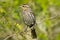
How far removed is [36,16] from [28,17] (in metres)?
0.53

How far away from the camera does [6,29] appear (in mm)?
14219

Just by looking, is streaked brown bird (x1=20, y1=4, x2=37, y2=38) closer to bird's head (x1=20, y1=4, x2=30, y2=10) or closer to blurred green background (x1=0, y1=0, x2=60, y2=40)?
bird's head (x1=20, y1=4, x2=30, y2=10)

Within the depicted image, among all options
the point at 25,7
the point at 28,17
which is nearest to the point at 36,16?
the point at 28,17

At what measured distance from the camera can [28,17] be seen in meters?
14.3

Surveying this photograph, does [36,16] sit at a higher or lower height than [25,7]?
lower

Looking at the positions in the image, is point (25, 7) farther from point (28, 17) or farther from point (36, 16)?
point (36, 16)

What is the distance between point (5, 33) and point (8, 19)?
2.21 ft

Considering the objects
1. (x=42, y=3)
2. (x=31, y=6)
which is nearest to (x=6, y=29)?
(x=31, y=6)

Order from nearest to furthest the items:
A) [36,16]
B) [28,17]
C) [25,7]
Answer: [25,7] → [28,17] → [36,16]

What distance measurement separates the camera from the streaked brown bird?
46.2 ft

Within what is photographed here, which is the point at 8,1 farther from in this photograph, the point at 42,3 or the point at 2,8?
the point at 42,3

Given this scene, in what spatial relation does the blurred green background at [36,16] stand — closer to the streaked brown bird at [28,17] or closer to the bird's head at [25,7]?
the streaked brown bird at [28,17]

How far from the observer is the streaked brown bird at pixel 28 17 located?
14070mm

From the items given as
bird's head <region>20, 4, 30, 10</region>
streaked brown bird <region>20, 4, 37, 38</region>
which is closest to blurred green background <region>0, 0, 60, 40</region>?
streaked brown bird <region>20, 4, 37, 38</region>
